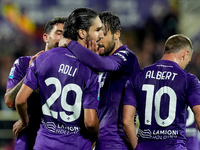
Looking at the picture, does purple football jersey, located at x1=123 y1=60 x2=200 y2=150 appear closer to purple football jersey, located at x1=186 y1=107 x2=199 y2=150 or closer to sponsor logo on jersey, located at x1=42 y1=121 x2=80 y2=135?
sponsor logo on jersey, located at x1=42 y1=121 x2=80 y2=135

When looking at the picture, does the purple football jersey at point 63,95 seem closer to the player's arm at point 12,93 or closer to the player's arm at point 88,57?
the player's arm at point 88,57

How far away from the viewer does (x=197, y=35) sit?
11992mm

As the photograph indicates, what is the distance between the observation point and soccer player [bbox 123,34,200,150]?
4.29 metres

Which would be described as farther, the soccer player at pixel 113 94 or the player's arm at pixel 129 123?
the soccer player at pixel 113 94

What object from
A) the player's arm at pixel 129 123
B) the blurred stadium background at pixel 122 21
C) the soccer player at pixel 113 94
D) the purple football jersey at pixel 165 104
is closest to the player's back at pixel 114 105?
the soccer player at pixel 113 94

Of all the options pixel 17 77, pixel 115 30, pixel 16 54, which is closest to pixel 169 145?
pixel 115 30

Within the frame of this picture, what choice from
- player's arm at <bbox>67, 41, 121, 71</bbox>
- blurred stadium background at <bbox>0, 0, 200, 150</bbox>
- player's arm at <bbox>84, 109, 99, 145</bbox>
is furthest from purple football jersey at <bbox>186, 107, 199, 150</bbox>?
blurred stadium background at <bbox>0, 0, 200, 150</bbox>

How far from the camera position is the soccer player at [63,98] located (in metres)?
4.02

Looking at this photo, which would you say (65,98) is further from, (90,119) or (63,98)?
(90,119)

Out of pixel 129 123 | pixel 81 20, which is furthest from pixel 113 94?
pixel 81 20

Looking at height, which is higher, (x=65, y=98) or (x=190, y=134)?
(x=65, y=98)

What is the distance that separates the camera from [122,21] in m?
11.7

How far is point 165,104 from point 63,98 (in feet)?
3.33

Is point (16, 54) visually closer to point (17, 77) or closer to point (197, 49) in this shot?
point (197, 49)
